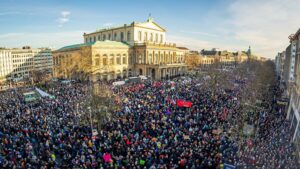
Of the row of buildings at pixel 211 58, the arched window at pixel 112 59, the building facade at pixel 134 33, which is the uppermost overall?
the building facade at pixel 134 33

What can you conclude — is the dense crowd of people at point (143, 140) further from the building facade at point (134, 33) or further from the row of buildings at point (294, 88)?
the building facade at point (134, 33)

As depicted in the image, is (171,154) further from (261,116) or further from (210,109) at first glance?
(261,116)

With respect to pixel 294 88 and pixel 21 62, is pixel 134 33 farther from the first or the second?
pixel 21 62

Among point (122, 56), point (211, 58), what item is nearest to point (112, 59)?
point (122, 56)

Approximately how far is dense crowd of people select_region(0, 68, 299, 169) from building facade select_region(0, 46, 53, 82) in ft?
202

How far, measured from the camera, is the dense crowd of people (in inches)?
468

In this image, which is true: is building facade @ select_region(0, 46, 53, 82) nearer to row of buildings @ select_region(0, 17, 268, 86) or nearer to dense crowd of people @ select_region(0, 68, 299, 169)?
row of buildings @ select_region(0, 17, 268, 86)

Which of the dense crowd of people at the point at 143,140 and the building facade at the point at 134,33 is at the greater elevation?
the building facade at the point at 134,33

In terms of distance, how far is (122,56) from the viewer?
167 ft

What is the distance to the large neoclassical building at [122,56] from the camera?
43.8 metres

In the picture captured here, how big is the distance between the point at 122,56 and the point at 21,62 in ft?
209

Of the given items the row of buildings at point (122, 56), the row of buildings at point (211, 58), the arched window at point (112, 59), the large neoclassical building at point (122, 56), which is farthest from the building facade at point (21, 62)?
the row of buildings at point (211, 58)

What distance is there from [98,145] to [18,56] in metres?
91.6

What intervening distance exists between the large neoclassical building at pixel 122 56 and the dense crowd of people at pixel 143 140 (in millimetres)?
23707
